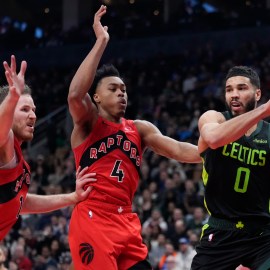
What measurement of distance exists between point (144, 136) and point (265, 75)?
13.4 m

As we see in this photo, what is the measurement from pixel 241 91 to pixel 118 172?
1303mm

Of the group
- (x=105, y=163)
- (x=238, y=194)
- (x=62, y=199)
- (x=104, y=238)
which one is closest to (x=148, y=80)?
(x=62, y=199)

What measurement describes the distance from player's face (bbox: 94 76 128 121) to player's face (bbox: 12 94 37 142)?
3.68 ft

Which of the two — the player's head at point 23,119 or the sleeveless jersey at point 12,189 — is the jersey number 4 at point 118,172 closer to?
the sleeveless jersey at point 12,189

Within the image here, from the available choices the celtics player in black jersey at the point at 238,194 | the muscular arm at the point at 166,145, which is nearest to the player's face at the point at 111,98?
the muscular arm at the point at 166,145

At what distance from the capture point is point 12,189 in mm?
5910

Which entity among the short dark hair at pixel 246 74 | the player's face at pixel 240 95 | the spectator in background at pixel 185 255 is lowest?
the spectator in background at pixel 185 255

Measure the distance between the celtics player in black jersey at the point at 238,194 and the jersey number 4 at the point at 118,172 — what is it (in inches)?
32.5

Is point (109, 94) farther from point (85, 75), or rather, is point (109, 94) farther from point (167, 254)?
point (167, 254)

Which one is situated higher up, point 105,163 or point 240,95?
point 240,95

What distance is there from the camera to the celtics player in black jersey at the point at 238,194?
6188 mm

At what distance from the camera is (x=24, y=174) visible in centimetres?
604

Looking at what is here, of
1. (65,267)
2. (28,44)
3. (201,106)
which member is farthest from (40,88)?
(65,267)

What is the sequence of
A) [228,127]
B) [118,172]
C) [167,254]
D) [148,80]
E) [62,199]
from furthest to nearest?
1. [148,80]
2. [167,254]
3. [62,199]
4. [118,172]
5. [228,127]
